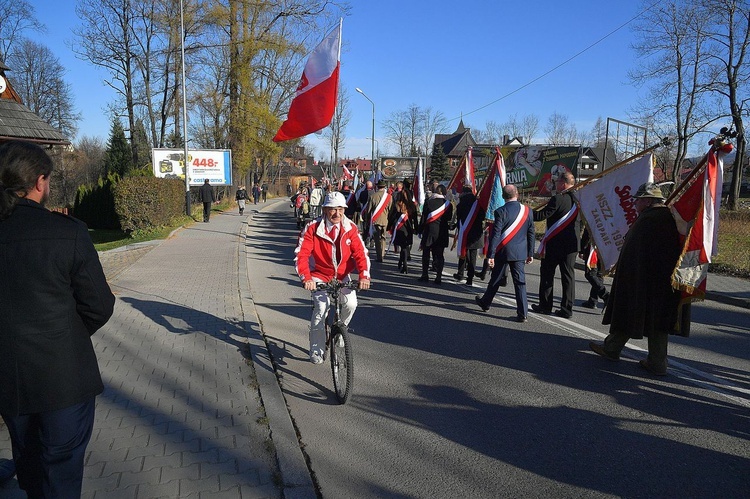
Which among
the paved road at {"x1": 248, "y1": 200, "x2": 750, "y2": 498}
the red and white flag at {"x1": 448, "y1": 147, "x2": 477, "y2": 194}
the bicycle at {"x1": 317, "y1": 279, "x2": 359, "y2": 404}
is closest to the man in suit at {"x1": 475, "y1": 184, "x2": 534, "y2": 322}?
the paved road at {"x1": 248, "y1": 200, "x2": 750, "y2": 498}

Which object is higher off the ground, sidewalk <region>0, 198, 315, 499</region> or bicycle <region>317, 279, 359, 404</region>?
bicycle <region>317, 279, 359, 404</region>

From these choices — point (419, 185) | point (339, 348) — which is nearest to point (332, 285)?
point (339, 348)

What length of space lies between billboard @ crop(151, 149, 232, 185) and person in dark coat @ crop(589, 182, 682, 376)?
85.3 feet

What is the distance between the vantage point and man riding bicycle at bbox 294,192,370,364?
15.9ft

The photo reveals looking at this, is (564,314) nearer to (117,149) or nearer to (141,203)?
(141,203)

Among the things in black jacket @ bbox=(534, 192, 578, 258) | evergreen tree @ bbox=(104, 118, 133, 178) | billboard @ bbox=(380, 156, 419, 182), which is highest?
evergreen tree @ bbox=(104, 118, 133, 178)

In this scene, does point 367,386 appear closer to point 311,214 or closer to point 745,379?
point 745,379

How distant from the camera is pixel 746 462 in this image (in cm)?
357

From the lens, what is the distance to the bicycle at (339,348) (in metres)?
4.36

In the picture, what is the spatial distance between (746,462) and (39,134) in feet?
44.4

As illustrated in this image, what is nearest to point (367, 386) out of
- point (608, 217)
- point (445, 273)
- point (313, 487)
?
point (313, 487)

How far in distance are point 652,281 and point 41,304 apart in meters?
5.25

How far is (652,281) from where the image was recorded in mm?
5219

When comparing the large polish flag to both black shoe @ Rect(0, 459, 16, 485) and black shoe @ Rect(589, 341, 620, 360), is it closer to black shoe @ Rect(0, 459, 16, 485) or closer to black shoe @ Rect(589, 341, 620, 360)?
A: black shoe @ Rect(589, 341, 620, 360)
